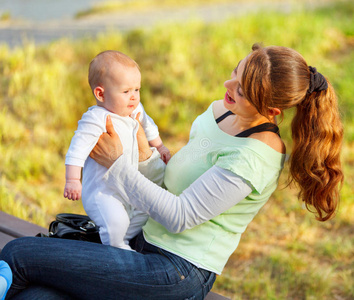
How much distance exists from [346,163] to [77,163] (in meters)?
3.20

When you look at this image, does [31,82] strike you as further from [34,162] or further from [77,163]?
[77,163]

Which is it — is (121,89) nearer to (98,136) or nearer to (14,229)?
(98,136)

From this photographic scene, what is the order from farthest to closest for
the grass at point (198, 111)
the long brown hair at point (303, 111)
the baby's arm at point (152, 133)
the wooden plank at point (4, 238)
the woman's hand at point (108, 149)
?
the grass at point (198, 111)
the wooden plank at point (4, 238)
the baby's arm at point (152, 133)
the woman's hand at point (108, 149)
the long brown hair at point (303, 111)

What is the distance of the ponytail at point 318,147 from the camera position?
5.28ft

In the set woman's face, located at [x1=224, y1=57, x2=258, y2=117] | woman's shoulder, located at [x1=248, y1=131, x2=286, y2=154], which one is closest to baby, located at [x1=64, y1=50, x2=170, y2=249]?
woman's face, located at [x1=224, y1=57, x2=258, y2=117]

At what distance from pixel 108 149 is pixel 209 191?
0.41 metres

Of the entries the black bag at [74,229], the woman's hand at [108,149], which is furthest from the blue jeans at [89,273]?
the woman's hand at [108,149]

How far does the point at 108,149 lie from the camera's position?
1.68m

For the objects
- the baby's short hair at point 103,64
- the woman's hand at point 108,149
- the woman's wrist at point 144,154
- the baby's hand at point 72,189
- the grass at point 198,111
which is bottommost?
the grass at point 198,111

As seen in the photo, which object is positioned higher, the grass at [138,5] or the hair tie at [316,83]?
the hair tie at [316,83]

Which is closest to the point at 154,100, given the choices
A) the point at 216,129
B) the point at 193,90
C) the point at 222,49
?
the point at 193,90

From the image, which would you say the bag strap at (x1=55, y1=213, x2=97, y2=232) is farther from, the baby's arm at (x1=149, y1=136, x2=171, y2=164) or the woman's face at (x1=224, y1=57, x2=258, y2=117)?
the woman's face at (x1=224, y1=57, x2=258, y2=117)

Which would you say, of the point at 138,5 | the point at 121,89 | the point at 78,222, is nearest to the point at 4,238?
the point at 78,222

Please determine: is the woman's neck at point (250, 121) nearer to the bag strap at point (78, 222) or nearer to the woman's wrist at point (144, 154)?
the woman's wrist at point (144, 154)
